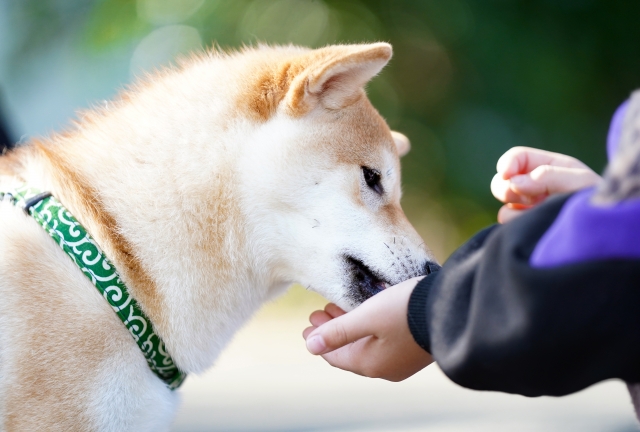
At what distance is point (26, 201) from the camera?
174 centimetres

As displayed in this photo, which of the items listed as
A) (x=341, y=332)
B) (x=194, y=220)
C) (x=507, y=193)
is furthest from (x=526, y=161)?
(x=194, y=220)

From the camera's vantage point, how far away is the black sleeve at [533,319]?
102cm

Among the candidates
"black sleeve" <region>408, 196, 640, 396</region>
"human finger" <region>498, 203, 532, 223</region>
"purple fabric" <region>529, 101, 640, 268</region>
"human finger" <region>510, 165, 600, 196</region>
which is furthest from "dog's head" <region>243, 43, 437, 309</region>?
"purple fabric" <region>529, 101, 640, 268</region>

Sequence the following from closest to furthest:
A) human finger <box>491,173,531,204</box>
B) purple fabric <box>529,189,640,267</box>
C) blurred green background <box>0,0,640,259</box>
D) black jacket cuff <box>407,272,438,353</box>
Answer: purple fabric <box>529,189,640,267</box> < black jacket cuff <box>407,272,438,353</box> < human finger <box>491,173,531,204</box> < blurred green background <box>0,0,640,259</box>

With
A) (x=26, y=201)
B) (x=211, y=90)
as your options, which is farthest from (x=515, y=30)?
(x=26, y=201)

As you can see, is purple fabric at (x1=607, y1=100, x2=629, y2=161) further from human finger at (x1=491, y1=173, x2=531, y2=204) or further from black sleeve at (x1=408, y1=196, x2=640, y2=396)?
human finger at (x1=491, y1=173, x2=531, y2=204)

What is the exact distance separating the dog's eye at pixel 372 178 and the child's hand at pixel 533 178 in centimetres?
44

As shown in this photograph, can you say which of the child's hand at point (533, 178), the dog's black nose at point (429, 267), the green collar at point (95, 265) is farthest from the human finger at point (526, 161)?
the green collar at point (95, 265)

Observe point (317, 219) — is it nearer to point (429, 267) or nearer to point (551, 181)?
point (429, 267)

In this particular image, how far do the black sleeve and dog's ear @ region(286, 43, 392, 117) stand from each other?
33.6 inches

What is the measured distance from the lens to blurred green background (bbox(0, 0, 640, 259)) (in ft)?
20.1

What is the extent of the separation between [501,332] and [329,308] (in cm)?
98

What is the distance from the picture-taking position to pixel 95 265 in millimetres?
1683

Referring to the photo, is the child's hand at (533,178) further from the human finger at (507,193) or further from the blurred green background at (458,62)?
the blurred green background at (458,62)
